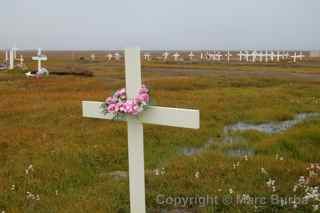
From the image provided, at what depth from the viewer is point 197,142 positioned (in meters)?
7.52

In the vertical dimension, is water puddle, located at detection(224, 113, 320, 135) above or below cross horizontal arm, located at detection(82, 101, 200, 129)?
below

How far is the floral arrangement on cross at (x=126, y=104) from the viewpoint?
3.60 m

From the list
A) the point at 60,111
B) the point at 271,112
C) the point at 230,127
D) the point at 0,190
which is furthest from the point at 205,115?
the point at 0,190

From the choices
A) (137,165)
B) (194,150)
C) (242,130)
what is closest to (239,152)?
(194,150)

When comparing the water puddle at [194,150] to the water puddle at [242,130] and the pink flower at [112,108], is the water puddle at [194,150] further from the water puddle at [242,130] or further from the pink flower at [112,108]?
the pink flower at [112,108]

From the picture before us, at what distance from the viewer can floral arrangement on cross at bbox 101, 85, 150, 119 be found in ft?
11.8

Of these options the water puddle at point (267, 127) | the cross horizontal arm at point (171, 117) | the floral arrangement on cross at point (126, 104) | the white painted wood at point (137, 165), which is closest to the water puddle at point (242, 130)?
the water puddle at point (267, 127)

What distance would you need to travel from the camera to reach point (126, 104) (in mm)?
3631

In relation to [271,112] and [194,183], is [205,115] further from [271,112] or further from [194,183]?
[194,183]

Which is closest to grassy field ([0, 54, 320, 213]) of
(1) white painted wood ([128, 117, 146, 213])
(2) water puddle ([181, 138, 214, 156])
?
(2) water puddle ([181, 138, 214, 156])

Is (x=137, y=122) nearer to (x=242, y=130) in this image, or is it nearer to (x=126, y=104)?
(x=126, y=104)

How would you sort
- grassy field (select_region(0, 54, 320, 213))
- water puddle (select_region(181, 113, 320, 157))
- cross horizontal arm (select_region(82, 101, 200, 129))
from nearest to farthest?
cross horizontal arm (select_region(82, 101, 200, 129)) → grassy field (select_region(0, 54, 320, 213)) → water puddle (select_region(181, 113, 320, 157))

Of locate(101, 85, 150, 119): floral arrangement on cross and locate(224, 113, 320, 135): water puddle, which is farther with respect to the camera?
locate(224, 113, 320, 135): water puddle

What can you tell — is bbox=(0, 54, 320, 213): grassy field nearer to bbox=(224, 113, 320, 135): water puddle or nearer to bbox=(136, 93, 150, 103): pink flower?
bbox=(224, 113, 320, 135): water puddle
